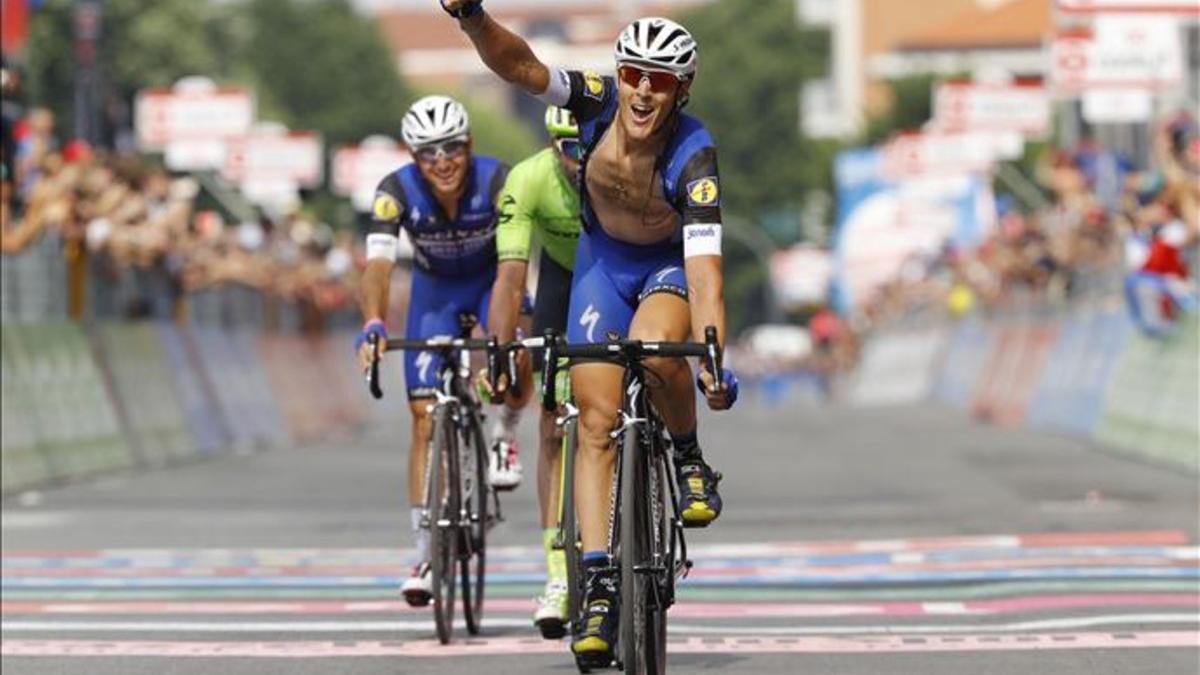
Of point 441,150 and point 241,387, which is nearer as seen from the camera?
point 441,150

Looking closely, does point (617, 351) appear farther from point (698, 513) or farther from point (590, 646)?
point (590, 646)

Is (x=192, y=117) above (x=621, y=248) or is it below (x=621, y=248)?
above

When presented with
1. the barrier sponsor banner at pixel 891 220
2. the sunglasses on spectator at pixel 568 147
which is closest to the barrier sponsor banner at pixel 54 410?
the sunglasses on spectator at pixel 568 147

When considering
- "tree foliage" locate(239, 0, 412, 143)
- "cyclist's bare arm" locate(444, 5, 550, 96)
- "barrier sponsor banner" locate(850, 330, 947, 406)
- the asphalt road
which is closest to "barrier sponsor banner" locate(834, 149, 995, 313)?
"barrier sponsor banner" locate(850, 330, 947, 406)

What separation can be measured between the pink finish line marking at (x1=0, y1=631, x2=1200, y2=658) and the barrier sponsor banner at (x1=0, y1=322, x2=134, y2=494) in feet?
30.1

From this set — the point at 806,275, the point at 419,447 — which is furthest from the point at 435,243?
the point at 806,275

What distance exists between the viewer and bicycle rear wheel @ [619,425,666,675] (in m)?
9.70

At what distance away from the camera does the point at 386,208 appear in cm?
1353

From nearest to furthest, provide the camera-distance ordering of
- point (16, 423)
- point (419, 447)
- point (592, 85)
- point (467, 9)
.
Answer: point (467, 9)
point (592, 85)
point (419, 447)
point (16, 423)

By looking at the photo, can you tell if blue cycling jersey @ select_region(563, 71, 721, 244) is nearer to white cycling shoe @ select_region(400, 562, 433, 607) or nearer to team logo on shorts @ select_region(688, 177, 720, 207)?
team logo on shorts @ select_region(688, 177, 720, 207)

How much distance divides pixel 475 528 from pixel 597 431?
10.2 ft

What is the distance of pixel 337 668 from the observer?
11.5m

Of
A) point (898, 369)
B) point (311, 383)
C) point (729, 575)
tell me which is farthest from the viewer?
point (898, 369)

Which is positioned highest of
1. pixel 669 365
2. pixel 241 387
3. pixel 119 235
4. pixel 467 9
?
pixel 467 9
